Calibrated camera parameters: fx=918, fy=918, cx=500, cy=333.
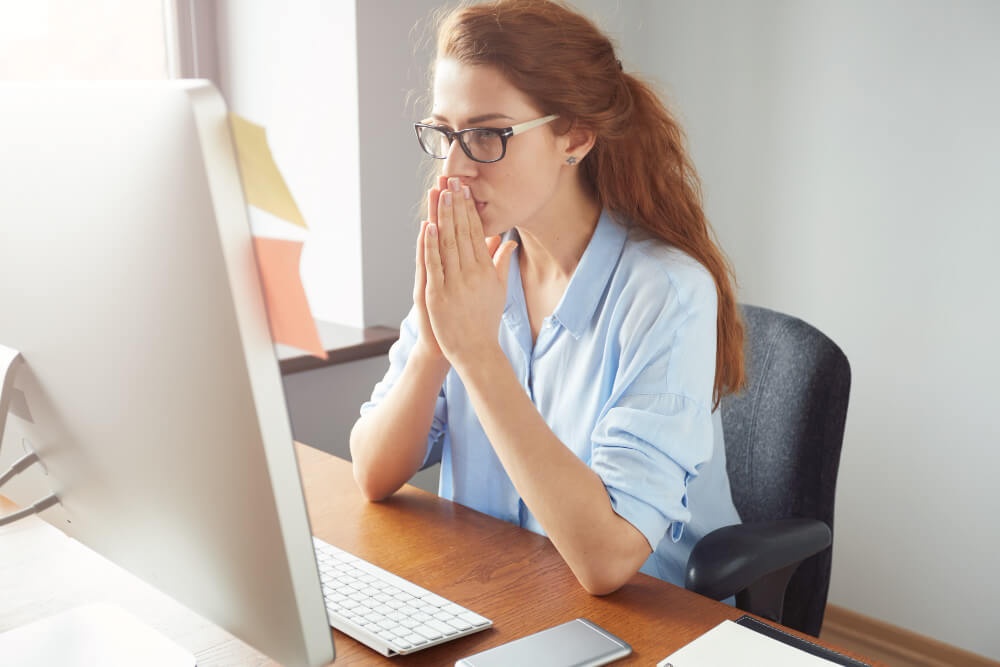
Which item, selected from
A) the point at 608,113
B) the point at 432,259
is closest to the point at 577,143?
the point at 608,113

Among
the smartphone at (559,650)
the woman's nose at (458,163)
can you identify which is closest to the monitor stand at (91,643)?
the smartphone at (559,650)

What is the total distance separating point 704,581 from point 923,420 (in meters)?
1.15

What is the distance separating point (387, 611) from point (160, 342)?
0.41 meters

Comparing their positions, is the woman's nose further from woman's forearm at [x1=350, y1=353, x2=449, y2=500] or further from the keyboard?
the keyboard

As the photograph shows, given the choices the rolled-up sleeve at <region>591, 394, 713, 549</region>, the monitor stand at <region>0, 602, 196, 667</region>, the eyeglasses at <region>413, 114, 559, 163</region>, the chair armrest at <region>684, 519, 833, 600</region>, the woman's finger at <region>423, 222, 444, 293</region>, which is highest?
the eyeglasses at <region>413, 114, 559, 163</region>

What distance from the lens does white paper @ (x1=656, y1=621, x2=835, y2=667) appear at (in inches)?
28.8

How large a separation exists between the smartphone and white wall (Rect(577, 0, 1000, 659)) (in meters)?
1.39

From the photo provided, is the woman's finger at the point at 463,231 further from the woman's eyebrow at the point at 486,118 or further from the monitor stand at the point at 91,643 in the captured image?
the monitor stand at the point at 91,643

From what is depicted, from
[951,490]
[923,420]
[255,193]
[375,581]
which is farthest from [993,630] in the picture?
[255,193]

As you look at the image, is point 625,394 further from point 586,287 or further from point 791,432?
point 791,432

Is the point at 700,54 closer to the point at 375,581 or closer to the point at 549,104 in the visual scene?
the point at 549,104

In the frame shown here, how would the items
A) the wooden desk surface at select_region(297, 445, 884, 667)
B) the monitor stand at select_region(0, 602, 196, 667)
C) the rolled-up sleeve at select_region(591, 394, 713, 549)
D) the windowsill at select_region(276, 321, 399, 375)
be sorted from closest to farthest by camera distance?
the monitor stand at select_region(0, 602, 196, 667)
the wooden desk surface at select_region(297, 445, 884, 667)
the rolled-up sleeve at select_region(591, 394, 713, 549)
the windowsill at select_region(276, 321, 399, 375)

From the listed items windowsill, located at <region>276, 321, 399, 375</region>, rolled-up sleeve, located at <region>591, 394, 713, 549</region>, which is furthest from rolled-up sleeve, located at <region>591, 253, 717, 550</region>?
windowsill, located at <region>276, 321, 399, 375</region>

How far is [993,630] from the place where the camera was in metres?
1.90
